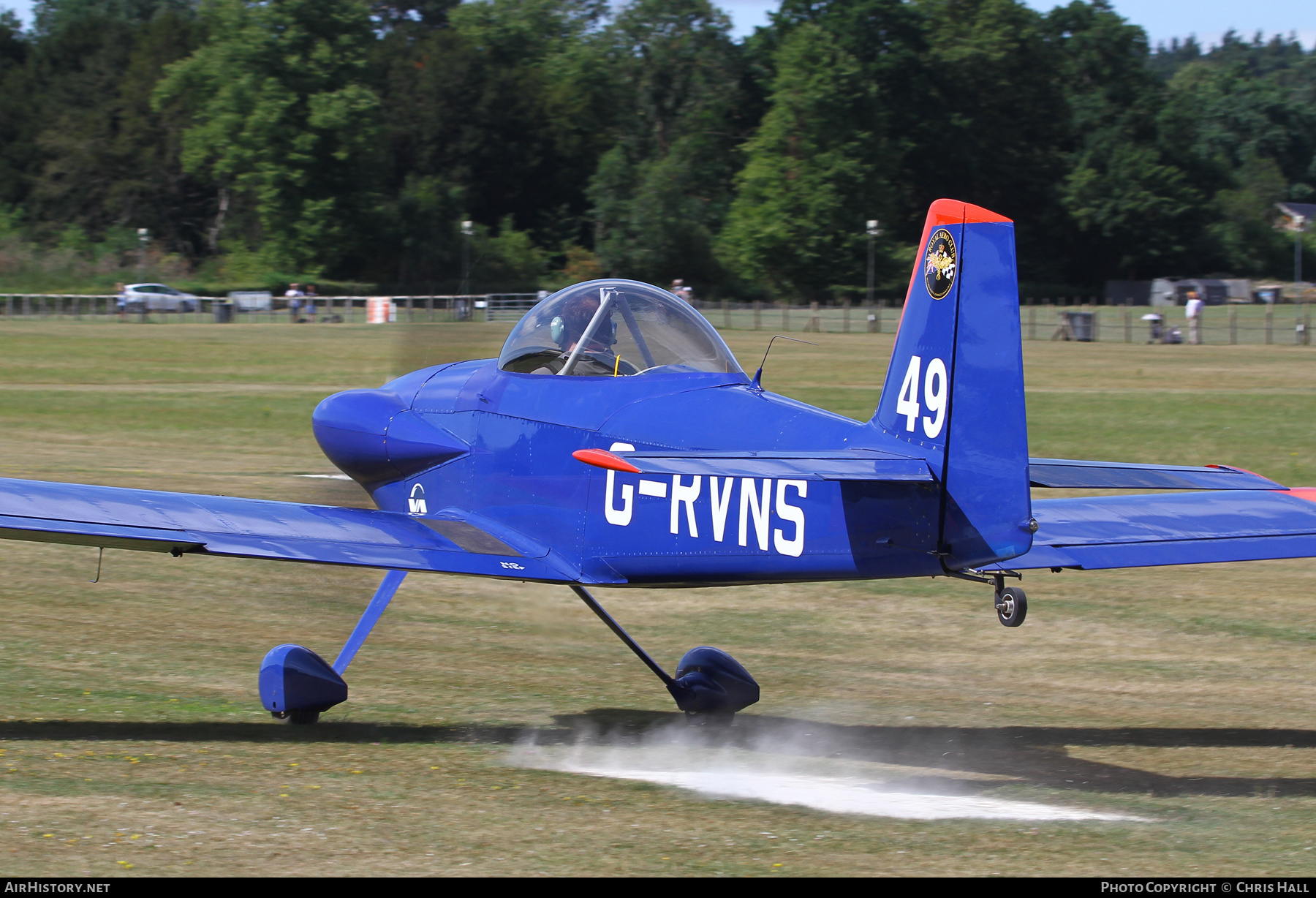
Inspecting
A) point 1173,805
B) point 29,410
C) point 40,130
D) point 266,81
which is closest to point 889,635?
point 1173,805

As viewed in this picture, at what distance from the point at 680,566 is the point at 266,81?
231 feet

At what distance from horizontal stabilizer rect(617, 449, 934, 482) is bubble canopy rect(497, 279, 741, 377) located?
160cm

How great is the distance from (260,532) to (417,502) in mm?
1444

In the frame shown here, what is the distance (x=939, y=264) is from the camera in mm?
6191

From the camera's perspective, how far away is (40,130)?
82688 mm

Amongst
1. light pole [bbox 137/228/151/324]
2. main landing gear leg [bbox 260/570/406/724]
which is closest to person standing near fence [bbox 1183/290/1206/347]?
A: main landing gear leg [bbox 260/570/406/724]

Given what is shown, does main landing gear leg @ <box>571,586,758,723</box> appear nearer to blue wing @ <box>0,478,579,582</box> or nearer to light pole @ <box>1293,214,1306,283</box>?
blue wing @ <box>0,478,579,582</box>

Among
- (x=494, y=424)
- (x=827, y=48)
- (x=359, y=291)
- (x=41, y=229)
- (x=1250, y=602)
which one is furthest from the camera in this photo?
(x=827, y=48)

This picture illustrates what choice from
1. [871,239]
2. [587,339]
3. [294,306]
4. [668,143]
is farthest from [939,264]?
[668,143]

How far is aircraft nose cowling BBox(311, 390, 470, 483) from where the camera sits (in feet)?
28.2

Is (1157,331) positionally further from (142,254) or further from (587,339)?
(142,254)

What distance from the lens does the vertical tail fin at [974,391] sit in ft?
19.4

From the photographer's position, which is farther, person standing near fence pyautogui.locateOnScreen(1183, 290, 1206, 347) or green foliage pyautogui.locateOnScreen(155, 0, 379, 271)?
green foliage pyautogui.locateOnScreen(155, 0, 379, 271)

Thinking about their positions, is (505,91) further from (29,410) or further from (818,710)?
(818,710)
